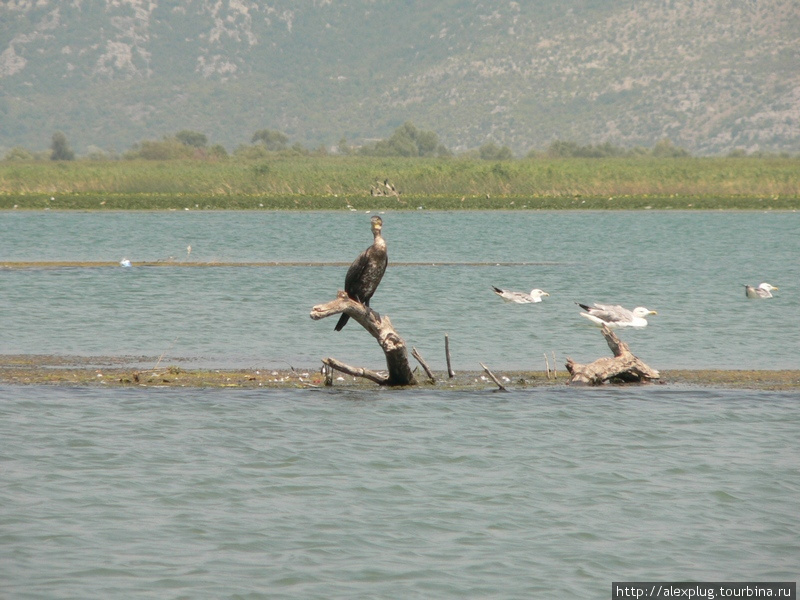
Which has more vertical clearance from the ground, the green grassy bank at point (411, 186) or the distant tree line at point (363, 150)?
the distant tree line at point (363, 150)

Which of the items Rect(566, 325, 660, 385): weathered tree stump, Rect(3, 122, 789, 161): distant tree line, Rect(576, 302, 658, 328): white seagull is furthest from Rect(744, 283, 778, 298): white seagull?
Rect(3, 122, 789, 161): distant tree line

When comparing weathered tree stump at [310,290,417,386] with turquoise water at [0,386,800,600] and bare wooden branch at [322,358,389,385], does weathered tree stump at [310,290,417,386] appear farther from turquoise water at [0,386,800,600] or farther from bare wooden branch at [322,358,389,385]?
turquoise water at [0,386,800,600]

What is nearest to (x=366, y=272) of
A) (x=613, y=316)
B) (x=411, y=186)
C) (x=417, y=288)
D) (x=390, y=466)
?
(x=390, y=466)

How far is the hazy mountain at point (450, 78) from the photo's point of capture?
511ft

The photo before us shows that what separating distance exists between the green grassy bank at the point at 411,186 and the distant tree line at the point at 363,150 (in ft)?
55.3

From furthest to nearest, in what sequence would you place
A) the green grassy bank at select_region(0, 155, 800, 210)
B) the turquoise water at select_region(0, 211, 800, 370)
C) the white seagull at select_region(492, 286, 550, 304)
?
the green grassy bank at select_region(0, 155, 800, 210) < the white seagull at select_region(492, 286, 550, 304) < the turquoise water at select_region(0, 211, 800, 370)

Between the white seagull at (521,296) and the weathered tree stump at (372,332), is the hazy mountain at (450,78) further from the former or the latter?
the weathered tree stump at (372,332)

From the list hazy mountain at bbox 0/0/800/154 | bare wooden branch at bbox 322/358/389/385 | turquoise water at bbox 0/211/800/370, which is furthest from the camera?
hazy mountain at bbox 0/0/800/154

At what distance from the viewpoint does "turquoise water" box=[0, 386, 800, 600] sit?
37.4ft

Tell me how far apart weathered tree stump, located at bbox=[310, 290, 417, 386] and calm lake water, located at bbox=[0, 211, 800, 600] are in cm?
40

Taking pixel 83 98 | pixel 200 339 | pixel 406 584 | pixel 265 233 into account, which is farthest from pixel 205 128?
pixel 406 584

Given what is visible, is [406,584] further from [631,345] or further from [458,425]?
[631,345]

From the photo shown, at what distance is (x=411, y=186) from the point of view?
78188 mm

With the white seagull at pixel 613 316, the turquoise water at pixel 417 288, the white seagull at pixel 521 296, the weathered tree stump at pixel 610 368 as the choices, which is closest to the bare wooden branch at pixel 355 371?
the weathered tree stump at pixel 610 368
